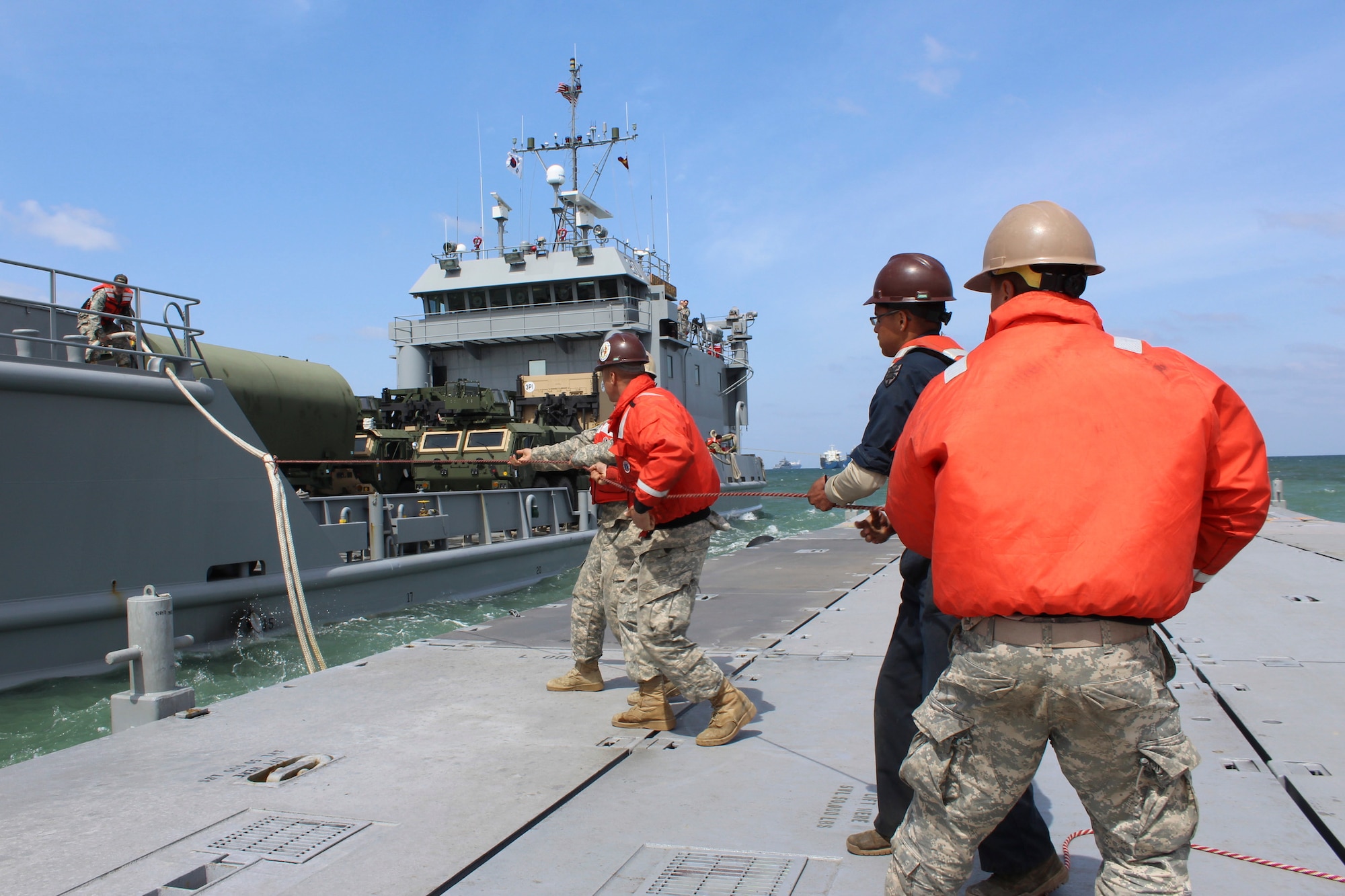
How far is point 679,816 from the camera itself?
2.64 metres

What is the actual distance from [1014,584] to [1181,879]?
586 mm

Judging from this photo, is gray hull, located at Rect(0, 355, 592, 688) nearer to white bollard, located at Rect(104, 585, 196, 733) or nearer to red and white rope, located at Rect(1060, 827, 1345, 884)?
white bollard, located at Rect(104, 585, 196, 733)

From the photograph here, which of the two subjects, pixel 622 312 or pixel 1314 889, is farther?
→ pixel 622 312

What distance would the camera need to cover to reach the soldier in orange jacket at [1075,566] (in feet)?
4.93

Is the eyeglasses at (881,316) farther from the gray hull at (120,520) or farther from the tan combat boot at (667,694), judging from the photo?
the gray hull at (120,520)

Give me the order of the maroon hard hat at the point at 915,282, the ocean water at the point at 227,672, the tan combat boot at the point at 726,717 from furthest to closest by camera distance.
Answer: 1. the ocean water at the point at 227,672
2. the tan combat boot at the point at 726,717
3. the maroon hard hat at the point at 915,282

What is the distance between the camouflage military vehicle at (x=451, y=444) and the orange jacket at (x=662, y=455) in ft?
32.3

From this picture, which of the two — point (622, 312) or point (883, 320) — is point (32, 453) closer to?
point (883, 320)

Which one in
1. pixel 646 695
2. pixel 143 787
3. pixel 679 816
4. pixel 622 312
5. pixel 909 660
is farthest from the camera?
pixel 622 312

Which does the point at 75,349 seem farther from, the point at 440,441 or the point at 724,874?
the point at 440,441

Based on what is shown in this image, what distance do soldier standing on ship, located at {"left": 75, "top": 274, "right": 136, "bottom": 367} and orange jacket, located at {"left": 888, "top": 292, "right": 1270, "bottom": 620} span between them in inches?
296

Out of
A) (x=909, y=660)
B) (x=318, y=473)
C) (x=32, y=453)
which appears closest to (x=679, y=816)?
A: (x=909, y=660)

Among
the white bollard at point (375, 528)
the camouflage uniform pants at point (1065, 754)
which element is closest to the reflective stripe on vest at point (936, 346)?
the camouflage uniform pants at point (1065, 754)

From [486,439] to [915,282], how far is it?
1279cm
